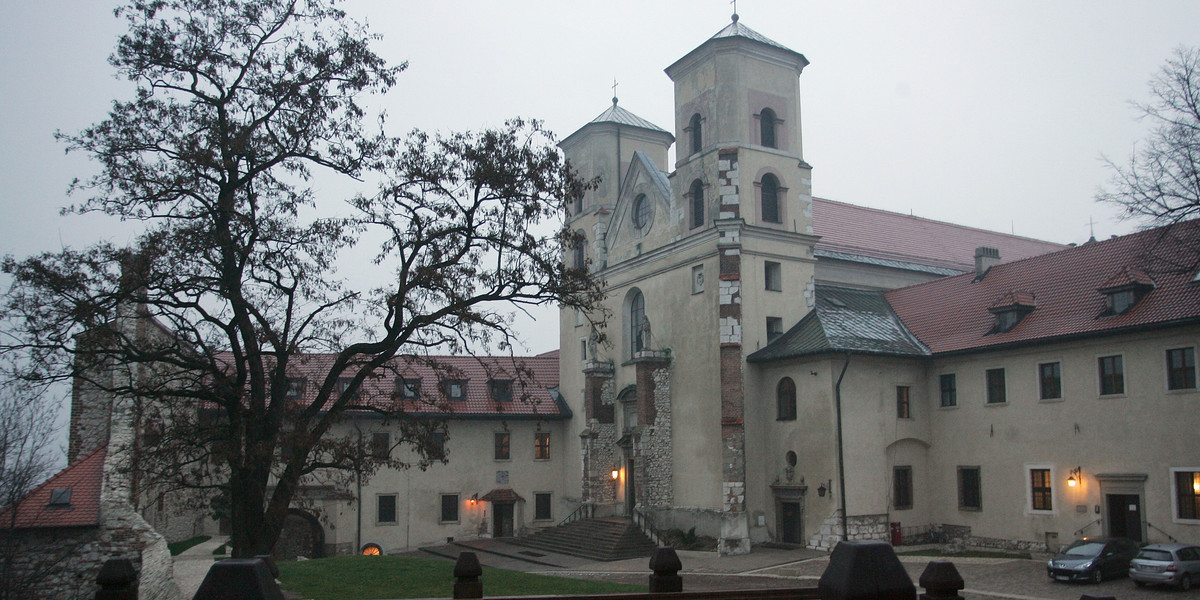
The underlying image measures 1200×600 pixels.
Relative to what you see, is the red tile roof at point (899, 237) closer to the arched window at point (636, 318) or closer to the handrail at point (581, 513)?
the arched window at point (636, 318)

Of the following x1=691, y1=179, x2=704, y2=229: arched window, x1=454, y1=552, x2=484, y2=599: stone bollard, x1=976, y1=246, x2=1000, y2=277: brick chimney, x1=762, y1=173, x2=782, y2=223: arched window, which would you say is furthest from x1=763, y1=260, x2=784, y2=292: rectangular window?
x1=454, y1=552, x2=484, y2=599: stone bollard

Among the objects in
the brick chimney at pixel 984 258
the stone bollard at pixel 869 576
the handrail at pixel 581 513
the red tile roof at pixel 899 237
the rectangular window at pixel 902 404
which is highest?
the red tile roof at pixel 899 237

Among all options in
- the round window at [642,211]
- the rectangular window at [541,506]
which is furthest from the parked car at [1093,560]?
the rectangular window at [541,506]

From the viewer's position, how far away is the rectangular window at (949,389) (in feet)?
105

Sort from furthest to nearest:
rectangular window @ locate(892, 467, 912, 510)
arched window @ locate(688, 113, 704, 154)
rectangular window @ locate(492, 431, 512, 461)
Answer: rectangular window @ locate(492, 431, 512, 461) → arched window @ locate(688, 113, 704, 154) → rectangular window @ locate(892, 467, 912, 510)

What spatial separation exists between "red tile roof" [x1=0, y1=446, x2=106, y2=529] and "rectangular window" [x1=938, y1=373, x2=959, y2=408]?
25.9 m

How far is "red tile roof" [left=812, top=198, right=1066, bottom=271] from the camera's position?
129 ft

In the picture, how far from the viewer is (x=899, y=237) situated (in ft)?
136

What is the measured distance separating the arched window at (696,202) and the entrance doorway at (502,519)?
15.9 m

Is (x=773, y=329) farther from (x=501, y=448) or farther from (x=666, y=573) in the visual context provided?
(x=666, y=573)

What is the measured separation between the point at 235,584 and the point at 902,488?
29398 mm

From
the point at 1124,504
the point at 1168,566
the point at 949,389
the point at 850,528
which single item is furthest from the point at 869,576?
the point at 949,389

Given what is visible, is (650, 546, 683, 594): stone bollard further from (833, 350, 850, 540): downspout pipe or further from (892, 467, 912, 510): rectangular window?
(892, 467, 912, 510): rectangular window

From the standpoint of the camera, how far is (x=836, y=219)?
40219 mm
